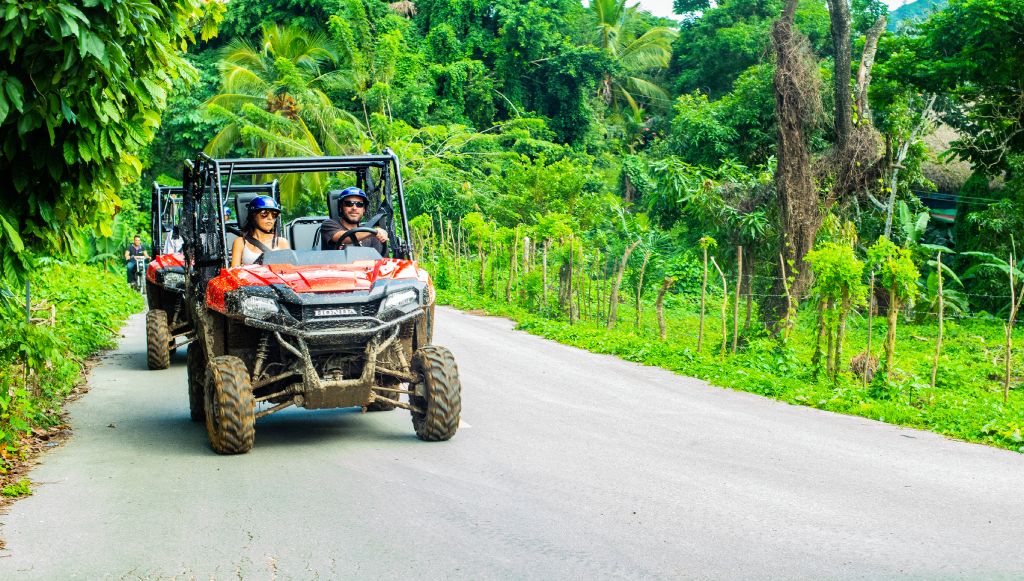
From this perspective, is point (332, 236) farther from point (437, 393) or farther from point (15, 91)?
point (15, 91)

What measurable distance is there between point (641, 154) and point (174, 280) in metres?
28.6

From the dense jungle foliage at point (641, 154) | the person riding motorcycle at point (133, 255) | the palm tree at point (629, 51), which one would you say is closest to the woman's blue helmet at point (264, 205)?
the dense jungle foliage at point (641, 154)

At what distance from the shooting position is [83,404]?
37.6 ft

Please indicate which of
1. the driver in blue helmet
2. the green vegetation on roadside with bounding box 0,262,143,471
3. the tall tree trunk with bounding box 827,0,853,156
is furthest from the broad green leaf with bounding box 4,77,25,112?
the tall tree trunk with bounding box 827,0,853,156

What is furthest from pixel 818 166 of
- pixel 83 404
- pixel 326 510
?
pixel 326 510

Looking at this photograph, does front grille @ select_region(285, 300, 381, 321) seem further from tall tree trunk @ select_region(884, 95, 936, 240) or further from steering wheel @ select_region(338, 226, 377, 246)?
tall tree trunk @ select_region(884, 95, 936, 240)

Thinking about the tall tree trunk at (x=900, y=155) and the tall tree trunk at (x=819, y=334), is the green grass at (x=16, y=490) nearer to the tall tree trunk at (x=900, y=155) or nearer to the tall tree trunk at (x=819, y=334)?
the tall tree trunk at (x=819, y=334)

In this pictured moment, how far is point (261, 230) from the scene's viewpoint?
10266 mm

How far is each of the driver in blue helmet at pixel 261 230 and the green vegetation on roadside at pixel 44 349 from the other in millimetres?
1860

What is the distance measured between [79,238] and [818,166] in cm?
1537

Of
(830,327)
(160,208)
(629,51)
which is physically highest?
(629,51)

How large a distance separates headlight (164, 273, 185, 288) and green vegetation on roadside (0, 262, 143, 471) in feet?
4.61

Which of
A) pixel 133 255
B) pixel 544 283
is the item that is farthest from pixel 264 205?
pixel 133 255

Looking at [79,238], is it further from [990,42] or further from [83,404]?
[990,42]
